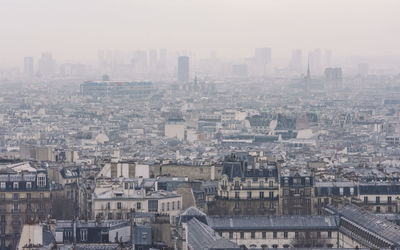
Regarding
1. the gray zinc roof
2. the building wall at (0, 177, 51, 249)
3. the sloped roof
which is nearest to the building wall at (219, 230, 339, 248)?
the gray zinc roof

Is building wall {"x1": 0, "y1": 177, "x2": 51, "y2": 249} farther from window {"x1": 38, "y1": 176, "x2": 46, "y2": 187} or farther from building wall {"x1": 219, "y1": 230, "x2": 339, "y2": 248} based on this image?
building wall {"x1": 219, "y1": 230, "x2": 339, "y2": 248}

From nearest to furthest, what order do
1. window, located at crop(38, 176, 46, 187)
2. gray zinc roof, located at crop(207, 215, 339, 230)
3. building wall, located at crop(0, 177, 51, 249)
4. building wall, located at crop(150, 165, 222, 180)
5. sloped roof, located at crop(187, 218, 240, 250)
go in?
1. sloped roof, located at crop(187, 218, 240, 250)
2. gray zinc roof, located at crop(207, 215, 339, 230)
3. building wall, located at crop(0, 177, 51, 249)
4. window, located at crop(38, 176, 46, 187)
5. building wall, located at crop(150, 165, 222, 180)

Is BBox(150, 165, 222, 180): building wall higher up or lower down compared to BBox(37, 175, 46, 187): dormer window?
lower down

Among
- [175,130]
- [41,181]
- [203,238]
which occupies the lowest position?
[175,130]

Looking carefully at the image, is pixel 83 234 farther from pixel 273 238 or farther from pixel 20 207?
pixel 20 207

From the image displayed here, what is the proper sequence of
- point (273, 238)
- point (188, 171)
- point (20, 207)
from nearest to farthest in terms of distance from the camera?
point (273, 238) → point (20, 207) → point (188, 171)

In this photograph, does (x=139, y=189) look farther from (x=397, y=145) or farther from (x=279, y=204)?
(x=397, y=145)

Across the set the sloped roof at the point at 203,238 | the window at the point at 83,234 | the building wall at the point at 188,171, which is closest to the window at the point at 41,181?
the building wall at the point at 188,171

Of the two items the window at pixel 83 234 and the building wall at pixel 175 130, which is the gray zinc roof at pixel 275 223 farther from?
the building wall at pixel 175 130

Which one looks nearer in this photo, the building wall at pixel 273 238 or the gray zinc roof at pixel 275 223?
the building wall at pixel 273 238

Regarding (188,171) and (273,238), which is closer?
(273,238)

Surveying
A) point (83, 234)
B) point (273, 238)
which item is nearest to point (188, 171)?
point (273, 238)
